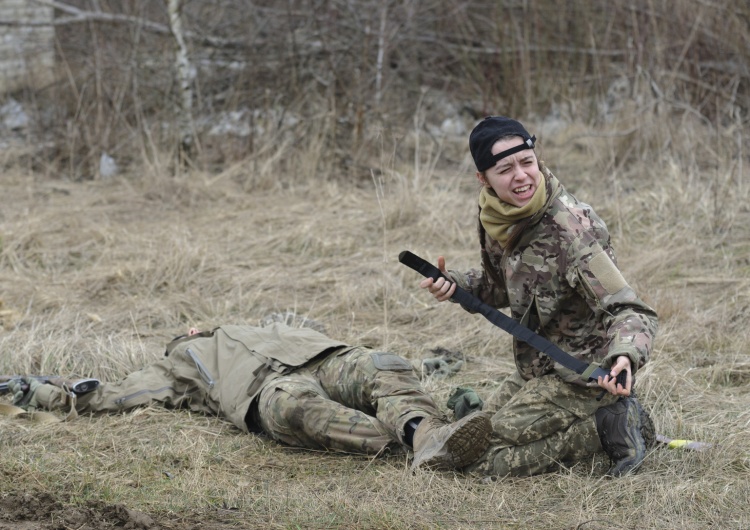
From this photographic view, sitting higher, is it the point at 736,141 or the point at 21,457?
the point at 736,141

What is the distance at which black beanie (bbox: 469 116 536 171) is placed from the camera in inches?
134

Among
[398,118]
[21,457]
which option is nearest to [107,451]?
[21,457]

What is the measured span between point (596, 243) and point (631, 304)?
273 mm

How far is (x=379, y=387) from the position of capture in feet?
12.5

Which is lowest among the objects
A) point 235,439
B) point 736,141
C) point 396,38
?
point 235,439

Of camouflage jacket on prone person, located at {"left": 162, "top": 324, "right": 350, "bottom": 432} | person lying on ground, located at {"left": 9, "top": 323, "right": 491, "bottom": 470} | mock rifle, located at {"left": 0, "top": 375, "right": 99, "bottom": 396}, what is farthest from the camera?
mock rifle, located at {"left": 0, "top": 375, "right": 99, "bottom": 396}

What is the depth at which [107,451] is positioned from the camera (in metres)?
3.79

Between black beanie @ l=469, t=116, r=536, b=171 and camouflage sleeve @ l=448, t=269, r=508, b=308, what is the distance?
478 millimetres

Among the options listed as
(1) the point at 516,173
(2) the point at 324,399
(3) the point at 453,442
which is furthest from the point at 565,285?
(2) the point at 324,399

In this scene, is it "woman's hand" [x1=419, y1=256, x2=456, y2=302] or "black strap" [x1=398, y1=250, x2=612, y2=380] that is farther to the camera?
"woman's hand" [x1=419, y1=256, x2=456, y2=302]

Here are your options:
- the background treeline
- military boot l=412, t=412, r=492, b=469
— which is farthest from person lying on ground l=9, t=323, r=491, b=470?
the background treeline

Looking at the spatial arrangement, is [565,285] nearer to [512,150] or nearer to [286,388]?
[512,150]

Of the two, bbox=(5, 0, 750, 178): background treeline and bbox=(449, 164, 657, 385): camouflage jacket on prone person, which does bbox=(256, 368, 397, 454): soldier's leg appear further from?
bbox=(5, 0, 750, 178): background treeline

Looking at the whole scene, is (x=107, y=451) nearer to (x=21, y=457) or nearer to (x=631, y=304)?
(x=21, y=457)
